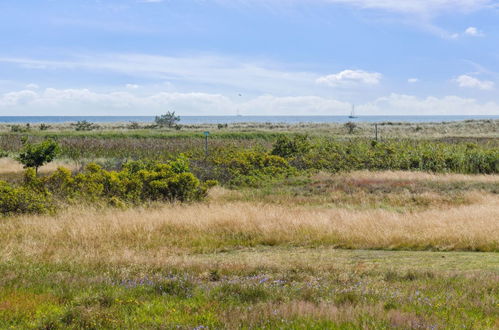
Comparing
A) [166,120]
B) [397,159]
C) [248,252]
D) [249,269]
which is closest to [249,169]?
[397,159]

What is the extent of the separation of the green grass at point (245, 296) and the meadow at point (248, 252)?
0.03 metres

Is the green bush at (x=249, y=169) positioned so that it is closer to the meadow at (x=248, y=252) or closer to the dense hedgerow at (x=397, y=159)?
the meadow at (x=248, y=252)

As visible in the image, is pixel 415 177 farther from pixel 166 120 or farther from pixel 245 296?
pixel 166 120

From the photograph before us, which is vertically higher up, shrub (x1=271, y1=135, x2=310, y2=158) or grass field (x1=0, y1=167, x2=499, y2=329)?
shrub (x1=271, y1=135, x2=310, y2=158)

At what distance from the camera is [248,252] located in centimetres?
1287

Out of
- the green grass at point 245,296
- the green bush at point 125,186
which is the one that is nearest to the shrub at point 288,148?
the green bush at point 125,186

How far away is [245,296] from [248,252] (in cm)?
591

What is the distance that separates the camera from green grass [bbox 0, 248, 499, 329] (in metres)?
5.80

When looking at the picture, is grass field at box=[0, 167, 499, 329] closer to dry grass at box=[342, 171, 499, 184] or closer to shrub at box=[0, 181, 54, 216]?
shrub at box=[0, 181, 54, 216]

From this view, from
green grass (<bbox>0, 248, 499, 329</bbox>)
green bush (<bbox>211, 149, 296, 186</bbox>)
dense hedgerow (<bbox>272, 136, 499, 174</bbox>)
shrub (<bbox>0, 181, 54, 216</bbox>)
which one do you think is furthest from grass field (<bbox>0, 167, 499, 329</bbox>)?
dense hedgerow (<bbox>272, 136, 499, 174</bbox>)

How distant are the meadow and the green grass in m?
0.03

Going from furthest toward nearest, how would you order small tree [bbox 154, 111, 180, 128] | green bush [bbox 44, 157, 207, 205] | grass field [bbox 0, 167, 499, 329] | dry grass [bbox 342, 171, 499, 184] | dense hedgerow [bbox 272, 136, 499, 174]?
small tree [bbox 154, 111, 180, 128] → dense hedgerow [bbox 272, 136, 499, 174] → dry grass [bbox 342, 171, 499, 184] → green bush [bbox 44, 157, 207, 205] → grass field [bbox 0, 167, 499, 329]

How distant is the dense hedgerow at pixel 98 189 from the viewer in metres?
17.6

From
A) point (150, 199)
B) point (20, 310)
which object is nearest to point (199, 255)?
point (20, 310)
